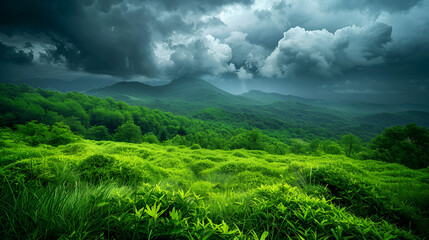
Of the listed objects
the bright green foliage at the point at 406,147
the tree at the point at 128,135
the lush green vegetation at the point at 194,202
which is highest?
the lush green vegetation at the point at 194,202

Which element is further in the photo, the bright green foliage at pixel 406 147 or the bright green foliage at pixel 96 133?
the bright green foliage at pixel 96 133

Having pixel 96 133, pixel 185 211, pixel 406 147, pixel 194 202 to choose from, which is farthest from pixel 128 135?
pixel 406 147

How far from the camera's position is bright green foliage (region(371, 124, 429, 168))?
14.6m

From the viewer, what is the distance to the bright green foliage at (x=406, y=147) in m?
14.6

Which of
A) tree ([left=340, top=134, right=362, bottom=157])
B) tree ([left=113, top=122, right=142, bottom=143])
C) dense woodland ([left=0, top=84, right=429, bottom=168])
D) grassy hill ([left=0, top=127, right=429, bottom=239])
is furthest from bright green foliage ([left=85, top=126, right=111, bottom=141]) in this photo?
tree ([left=340, top=134, right=362, bottom=157])

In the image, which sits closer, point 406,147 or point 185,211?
point 185,211

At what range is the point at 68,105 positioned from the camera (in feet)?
184

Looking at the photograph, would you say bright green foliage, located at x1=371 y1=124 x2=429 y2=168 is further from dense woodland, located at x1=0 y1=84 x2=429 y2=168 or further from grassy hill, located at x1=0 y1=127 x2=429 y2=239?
grassy hill, located at x1=0 y1=127 x2=429 y2=239

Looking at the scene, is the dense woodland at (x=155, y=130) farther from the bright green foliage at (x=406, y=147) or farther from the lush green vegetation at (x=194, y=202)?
the lush green vegetation at (x=194, y=202)

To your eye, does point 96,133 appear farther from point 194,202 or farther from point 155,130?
point 194,202

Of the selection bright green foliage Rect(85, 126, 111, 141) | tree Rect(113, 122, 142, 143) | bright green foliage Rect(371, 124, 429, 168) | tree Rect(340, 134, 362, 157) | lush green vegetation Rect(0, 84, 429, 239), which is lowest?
bright green foliage Rect(85, 126, 111, 141)

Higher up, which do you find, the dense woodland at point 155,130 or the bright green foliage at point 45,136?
the bright green foliage at point 45,136

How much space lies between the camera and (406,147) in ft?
50.5

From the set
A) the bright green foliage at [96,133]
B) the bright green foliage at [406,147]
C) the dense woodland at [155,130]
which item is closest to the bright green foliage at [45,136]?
the dense woodland at [155,130]
